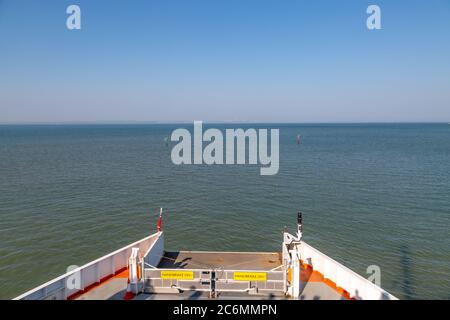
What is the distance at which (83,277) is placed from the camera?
1101 centimetres

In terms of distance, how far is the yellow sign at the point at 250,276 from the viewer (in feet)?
34.6

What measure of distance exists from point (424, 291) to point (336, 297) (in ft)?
36.2

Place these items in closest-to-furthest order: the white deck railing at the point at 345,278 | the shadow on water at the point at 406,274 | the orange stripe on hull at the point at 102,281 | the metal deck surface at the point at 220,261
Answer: the white deck railing at the point at 345,278 < the orange stripe on hull at the point at 102,281 < the metal deck surface at the point at 220,261 < the shadow on water at the point at 406,274

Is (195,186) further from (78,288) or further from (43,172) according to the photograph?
(78,288)

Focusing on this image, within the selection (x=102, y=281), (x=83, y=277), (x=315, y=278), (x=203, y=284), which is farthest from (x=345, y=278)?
(x=83, y=277)

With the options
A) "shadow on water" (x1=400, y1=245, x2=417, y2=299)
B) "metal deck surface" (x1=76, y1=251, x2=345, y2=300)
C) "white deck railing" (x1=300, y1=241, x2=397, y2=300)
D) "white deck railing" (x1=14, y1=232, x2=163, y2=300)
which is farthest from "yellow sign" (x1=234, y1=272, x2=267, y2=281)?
"shadow on water" (x1=400, y1=245, x2=417, y2=299)

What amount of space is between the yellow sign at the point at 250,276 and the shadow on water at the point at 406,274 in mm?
12190

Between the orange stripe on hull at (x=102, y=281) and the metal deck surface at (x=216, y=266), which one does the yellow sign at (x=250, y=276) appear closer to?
the metal deck surface at (x=216, y=266)

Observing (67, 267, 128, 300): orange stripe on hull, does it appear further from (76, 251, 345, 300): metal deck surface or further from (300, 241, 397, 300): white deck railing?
(300, 241, 397, 300): white deck railing

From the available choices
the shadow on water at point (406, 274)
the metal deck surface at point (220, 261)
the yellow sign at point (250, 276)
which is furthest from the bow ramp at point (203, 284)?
the shadow on water at point (406, 274)

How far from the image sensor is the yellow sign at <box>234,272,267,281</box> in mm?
10555

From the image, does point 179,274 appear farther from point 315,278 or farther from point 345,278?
point 345,278

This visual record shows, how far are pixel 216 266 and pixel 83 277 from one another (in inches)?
240
